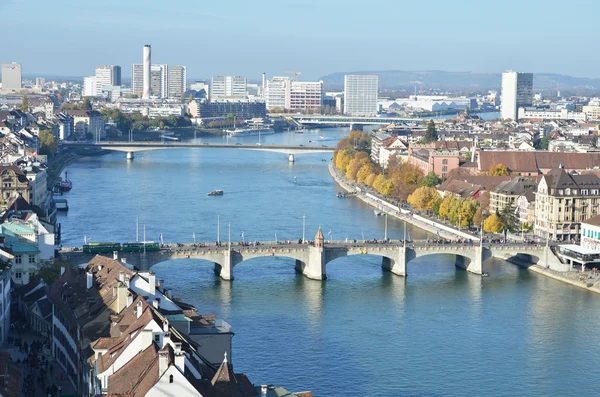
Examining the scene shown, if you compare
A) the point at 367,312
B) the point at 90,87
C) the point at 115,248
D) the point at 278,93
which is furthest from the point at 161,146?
the point at 90,87

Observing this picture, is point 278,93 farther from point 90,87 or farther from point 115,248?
point 115,248

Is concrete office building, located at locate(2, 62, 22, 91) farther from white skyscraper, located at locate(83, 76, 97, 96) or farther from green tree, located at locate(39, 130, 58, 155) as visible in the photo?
green tree, located at locate(39, 130, 58, 155)

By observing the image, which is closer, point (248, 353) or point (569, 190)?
point (248, 353)

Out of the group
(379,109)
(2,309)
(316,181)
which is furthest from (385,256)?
(379,109)

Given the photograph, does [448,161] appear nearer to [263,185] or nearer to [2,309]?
[263,185]

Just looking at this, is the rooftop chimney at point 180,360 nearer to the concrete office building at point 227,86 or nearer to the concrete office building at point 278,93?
the concrete office building at point 278,93

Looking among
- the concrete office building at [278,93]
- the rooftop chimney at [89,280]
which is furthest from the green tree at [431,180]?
the concrete office building at [278,93]
